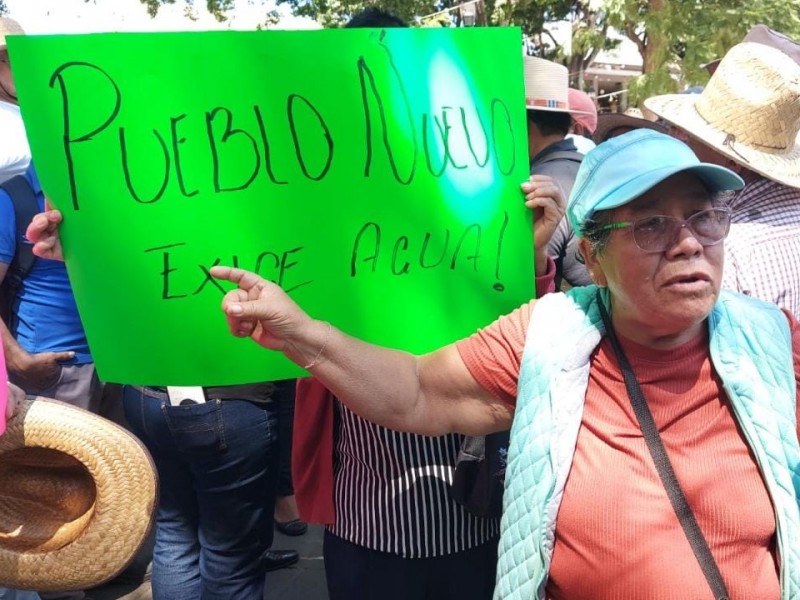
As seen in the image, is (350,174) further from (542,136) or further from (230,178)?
(542,136)

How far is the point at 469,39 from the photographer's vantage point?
1445 millimetres

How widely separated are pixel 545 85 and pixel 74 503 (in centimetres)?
201

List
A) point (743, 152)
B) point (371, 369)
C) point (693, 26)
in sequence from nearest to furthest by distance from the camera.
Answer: point (371, 369) < point (743, 152) < point (693, 26)

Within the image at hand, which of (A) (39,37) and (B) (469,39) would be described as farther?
(B) (469,39)

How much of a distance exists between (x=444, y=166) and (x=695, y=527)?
0.79m

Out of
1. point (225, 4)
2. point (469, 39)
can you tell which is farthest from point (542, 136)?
point (225, 4)

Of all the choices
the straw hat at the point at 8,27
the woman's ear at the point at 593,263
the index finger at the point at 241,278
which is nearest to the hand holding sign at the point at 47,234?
the index finger at the point at 241,278

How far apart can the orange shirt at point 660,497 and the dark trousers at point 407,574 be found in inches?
17.0

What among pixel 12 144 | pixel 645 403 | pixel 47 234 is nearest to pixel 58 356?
pixel 12 144

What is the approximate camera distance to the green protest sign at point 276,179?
132 centimetres

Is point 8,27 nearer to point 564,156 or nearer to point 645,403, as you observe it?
point 564,156

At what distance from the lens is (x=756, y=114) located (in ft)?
5.85

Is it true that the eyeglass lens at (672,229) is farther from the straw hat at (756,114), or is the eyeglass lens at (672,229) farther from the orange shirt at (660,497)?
the straw hat at (756,114)

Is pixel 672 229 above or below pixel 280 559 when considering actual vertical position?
above
